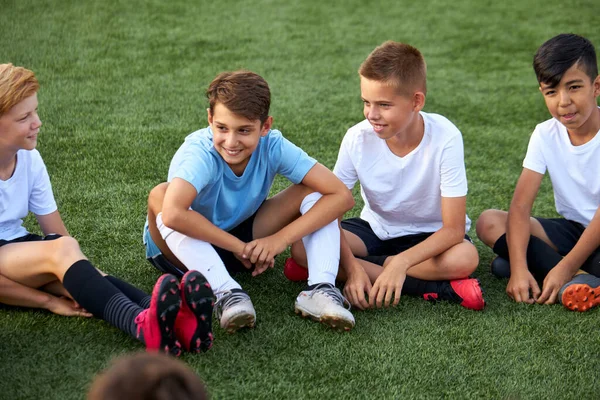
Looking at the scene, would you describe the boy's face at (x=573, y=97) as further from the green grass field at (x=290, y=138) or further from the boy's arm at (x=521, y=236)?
the green grass field at (x=290, y=138)

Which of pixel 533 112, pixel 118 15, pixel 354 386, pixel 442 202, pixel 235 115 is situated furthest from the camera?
pixel 118 15

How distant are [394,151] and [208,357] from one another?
1146 mm

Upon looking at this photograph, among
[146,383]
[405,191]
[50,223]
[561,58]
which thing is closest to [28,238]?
A: [50,223]

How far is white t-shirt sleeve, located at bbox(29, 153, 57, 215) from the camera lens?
2832mm

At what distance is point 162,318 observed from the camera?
2.29m

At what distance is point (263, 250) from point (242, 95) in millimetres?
548

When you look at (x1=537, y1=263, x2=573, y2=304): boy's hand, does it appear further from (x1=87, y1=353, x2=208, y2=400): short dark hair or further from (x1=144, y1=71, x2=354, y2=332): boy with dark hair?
(x1=87, y1=353, x2=208, y2=400): short dark hair

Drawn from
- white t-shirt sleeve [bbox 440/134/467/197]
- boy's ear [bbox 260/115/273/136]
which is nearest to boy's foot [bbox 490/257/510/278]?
white t-shirt sleeve [bbox 440/134/467/197]

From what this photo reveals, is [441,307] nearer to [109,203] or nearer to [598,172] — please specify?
[598,172]

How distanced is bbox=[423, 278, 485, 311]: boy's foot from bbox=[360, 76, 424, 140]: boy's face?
2.02 ft

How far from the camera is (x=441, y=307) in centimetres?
288

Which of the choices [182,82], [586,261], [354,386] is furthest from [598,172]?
[182,82]

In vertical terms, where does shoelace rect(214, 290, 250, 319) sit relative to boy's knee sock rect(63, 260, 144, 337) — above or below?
below

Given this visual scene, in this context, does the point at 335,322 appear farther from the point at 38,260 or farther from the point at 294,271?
the point at 38,260
